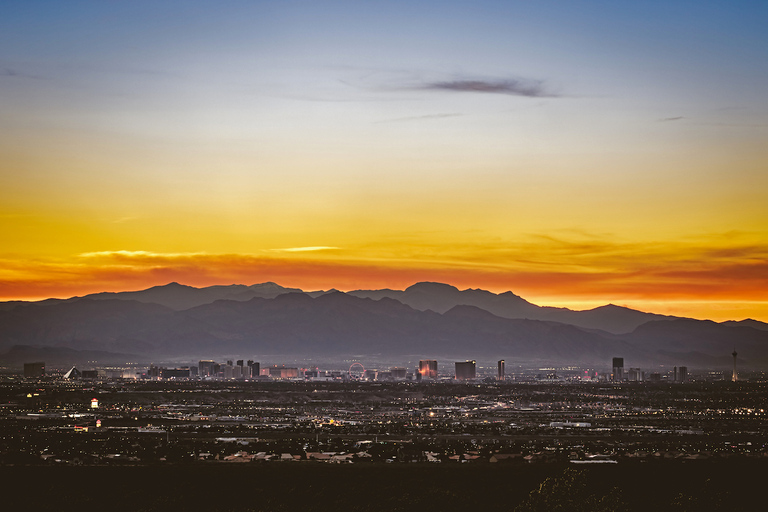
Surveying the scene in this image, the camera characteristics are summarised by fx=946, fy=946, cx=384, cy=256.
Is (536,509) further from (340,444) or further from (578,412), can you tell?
(578,412)

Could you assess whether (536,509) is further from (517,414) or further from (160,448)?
(517,414)

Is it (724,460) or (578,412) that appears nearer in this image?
(724,460)

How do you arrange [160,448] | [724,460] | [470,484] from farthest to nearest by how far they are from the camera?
[160,448] → [724,460] → [470,484]

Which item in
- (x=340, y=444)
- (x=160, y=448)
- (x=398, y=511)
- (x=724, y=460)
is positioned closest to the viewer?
(x=398, y=511)

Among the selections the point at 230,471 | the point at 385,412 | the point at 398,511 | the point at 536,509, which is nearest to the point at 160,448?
the point at 230,471

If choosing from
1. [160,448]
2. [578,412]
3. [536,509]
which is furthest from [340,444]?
[578,412]

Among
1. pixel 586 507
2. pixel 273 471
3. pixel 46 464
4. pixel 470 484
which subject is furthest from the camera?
pixel 46 464
